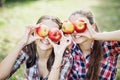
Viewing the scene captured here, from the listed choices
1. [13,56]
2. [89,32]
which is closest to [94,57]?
[89,32]

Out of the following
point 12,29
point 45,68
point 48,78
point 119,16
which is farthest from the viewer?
point 119,16

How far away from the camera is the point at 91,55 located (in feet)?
16.2

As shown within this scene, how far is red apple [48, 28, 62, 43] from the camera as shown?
15.0ft

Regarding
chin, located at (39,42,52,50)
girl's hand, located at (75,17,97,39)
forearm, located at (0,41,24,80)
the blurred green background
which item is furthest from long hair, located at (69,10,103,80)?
the blurred green background

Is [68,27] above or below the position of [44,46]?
above

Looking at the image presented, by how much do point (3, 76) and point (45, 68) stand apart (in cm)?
49

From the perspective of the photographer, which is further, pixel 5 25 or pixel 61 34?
pixel 5 25

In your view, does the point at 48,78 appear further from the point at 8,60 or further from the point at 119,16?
the point at 119,16

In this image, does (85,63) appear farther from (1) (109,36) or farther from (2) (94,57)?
(1) (109,36)

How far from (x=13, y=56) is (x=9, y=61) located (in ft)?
0.25

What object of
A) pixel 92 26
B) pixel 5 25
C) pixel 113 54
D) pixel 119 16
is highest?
pixel 92 26

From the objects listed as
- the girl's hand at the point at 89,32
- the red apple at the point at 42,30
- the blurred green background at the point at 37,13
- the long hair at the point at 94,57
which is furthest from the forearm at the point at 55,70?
the blurred green background at the point at 37,13

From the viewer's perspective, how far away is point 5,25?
10492 mm

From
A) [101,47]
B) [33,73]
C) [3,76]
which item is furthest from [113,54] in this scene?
[3,76]
